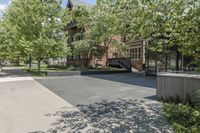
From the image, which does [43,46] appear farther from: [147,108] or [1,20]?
[147,108]

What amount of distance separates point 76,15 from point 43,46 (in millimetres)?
16577

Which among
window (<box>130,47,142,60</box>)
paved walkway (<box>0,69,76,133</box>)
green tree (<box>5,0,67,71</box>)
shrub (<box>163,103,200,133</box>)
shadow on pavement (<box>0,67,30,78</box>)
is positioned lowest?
paved walkway (<box>0,69,76,133</box>)

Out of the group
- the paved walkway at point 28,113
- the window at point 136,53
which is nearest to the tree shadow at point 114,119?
the paved walkway at point 28,113

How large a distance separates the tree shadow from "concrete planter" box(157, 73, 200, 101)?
0.80 m

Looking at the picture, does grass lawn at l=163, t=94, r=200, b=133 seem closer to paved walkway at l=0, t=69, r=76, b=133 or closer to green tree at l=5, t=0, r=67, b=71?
paved walkway at l=0, t=69, r=76, b=133

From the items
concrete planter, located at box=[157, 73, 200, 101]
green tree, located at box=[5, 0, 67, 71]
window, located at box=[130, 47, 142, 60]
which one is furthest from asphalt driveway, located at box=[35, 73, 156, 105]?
window, located at box=[130, 47, 142, 60]

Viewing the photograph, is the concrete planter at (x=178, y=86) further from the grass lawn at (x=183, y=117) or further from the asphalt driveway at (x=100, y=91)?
the asphalt driveway at (x=100, y=91)

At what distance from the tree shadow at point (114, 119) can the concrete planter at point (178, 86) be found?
80cm

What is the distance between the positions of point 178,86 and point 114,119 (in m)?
3.52

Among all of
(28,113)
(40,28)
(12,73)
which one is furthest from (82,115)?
(12,73)

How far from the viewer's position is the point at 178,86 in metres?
8.73

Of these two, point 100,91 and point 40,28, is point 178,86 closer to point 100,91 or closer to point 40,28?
point 100,91

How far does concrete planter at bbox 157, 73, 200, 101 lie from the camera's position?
26.4 feet

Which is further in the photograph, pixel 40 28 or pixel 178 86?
pixel 40 28
